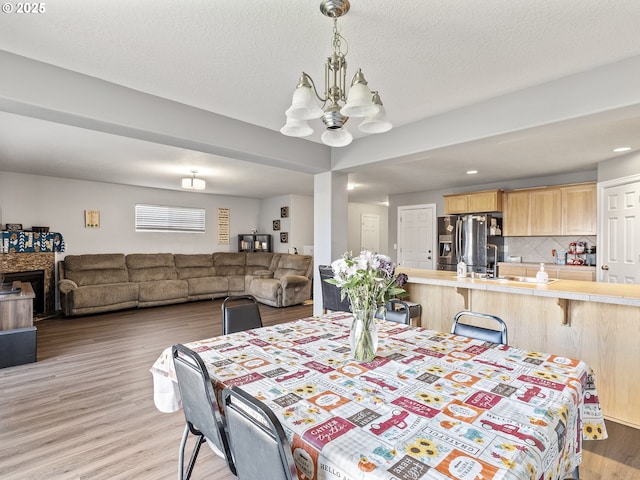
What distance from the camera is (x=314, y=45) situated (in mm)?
1926

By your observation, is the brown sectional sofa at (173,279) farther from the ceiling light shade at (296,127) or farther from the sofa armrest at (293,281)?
the ceiling light shade at (296,127)

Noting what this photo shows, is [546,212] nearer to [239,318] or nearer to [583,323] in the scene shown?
[583,323]

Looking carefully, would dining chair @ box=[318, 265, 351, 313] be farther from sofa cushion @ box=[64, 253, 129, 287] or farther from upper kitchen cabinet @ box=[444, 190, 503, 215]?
sofa cushion @ box=[64, 253, 129, 287]

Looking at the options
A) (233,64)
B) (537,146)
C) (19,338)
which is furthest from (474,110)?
(19,338)

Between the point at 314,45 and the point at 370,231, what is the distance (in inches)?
323

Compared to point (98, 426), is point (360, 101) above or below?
above

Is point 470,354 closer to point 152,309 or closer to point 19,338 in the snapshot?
point 19,338

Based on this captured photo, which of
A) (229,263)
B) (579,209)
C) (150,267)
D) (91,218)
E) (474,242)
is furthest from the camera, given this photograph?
(229,263)

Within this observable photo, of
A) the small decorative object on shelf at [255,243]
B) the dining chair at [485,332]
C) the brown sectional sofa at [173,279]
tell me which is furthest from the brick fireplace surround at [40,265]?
the dining chair at [485,332]

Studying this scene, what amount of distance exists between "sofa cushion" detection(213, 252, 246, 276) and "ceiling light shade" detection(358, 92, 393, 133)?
6.35 metres

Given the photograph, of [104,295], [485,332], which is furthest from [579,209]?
[104,295]

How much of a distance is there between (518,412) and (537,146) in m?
3.72

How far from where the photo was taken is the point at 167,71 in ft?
7.37

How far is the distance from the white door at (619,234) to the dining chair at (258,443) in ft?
15.6
